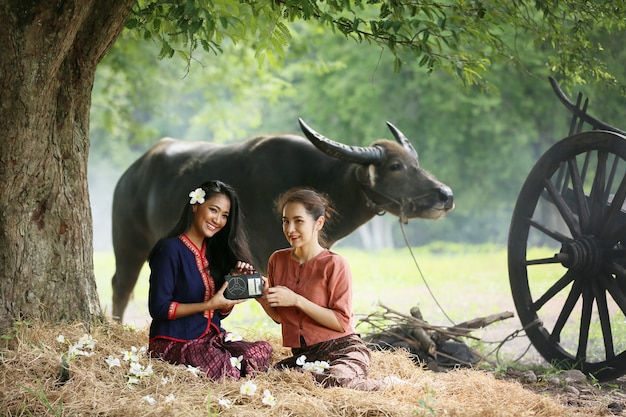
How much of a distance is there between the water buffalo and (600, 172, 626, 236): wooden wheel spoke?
53.8 inches

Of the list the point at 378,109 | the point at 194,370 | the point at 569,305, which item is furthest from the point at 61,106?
the point at 378,109

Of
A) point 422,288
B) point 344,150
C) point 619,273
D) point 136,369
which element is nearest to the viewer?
point 136,369

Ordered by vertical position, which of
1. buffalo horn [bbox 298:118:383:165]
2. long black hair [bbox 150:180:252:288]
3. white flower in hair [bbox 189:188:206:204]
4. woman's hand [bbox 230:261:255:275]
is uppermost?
buffalo horn [bbox 298:118:383:165]

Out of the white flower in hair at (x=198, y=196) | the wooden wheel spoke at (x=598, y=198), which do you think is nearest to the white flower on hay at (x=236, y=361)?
the white flower in hair at (x=198, y=196)

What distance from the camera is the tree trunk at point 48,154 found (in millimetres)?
4574

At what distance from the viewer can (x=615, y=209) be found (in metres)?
5.40

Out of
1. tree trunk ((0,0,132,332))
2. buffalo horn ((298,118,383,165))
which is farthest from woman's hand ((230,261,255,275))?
buffalo horn ((298,118,383,165))

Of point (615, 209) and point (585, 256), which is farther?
point (585, 256)

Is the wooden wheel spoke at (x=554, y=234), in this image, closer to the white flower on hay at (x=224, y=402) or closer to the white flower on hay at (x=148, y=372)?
the white flower on hay at (x=224, y=402)

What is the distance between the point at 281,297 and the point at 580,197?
2766 millimetres

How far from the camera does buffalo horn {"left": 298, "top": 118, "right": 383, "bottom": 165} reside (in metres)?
6.24

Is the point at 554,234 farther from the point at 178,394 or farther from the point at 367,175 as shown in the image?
the point at 178,394

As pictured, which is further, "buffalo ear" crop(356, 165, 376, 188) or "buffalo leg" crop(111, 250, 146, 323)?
"buffalo leg" crop(111, 250, 146, 323)

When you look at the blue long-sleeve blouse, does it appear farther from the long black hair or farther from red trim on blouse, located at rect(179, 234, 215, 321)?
the long black hair
